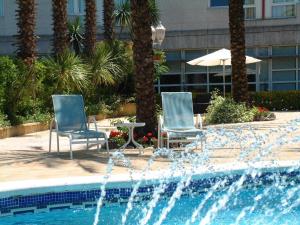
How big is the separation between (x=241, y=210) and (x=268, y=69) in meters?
23.7

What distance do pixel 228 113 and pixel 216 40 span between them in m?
12.3

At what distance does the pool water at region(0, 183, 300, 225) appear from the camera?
20.8ft

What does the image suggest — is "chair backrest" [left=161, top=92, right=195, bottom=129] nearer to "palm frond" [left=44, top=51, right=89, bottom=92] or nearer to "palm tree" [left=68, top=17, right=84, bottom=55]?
"palm frond" [left=44, top=51, right=89, bottom=92]

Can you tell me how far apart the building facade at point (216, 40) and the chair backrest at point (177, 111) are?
17396 mm

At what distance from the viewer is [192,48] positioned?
97.3 feet

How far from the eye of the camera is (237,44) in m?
18.2

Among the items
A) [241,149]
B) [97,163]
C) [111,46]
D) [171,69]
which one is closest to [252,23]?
[171,69]

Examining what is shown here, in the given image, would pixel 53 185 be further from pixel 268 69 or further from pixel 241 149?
pixel 268 69

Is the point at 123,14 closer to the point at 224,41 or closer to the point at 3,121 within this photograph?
the point at 224,41

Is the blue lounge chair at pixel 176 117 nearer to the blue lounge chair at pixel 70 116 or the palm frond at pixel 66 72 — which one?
the blue lounge chair at pixel 70 116

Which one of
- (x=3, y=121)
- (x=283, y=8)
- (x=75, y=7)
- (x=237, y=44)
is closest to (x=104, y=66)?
(x=237, y=44)

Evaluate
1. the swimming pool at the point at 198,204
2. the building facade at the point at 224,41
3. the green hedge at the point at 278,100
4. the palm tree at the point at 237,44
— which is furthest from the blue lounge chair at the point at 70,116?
the building facade at the point at 224,41

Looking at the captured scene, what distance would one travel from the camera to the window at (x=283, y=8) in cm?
3042

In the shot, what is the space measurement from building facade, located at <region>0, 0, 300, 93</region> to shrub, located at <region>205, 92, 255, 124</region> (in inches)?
404
